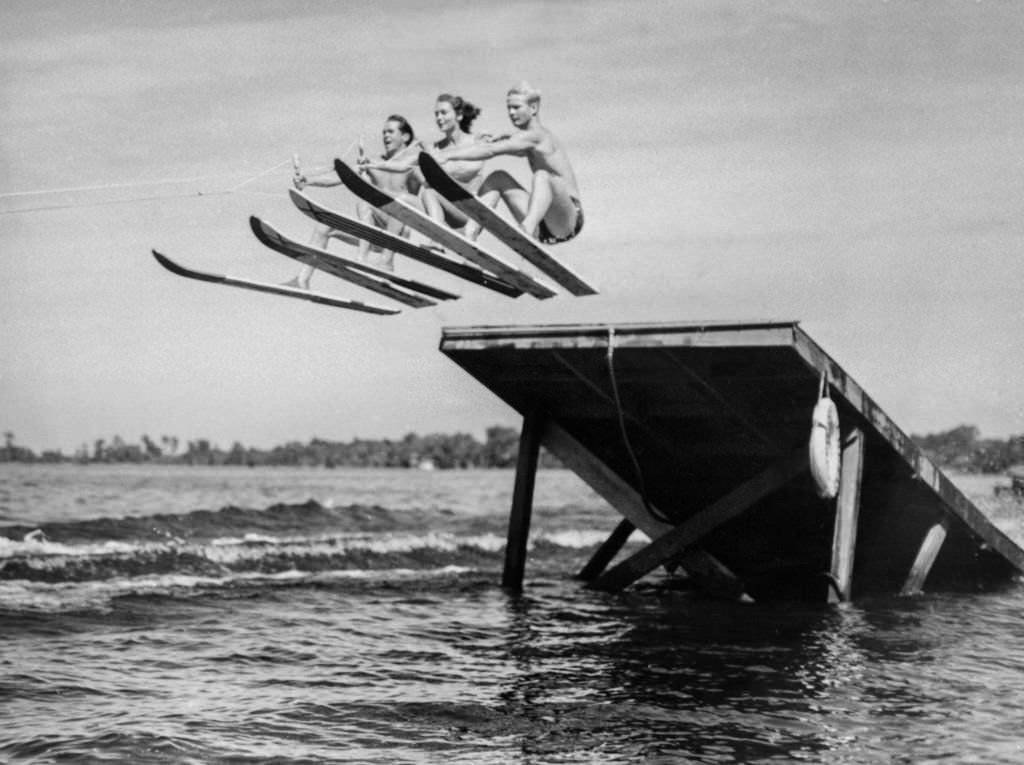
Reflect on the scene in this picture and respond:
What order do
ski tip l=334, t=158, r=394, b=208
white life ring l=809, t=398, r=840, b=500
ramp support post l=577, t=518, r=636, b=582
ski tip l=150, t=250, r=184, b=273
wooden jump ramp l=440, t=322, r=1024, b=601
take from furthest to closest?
ramp support post l=577, t=518, r=636, b=582
ski tip l=150, t=250, r=184, b=273
wooden jump ramp l=440, t=322, r=1024, b=601
white life ring l=809, t=398, r=840, b=500
ski tip l=334, t=158, r=394, b=208

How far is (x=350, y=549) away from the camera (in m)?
20.4

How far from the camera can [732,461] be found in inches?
517

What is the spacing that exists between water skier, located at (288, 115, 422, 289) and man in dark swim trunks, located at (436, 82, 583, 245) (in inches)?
21.6

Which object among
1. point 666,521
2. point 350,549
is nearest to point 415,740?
point 666,521

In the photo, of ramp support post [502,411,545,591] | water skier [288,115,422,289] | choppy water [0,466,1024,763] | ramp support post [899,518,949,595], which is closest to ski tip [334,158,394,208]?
water skier [288,115,422,289]

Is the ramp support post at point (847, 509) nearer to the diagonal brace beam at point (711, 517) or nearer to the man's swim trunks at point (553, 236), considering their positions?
the diagonal brace beam at point (711, 517)

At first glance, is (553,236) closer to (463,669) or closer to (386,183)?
(386,183)

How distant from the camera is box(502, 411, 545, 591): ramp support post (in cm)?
1405

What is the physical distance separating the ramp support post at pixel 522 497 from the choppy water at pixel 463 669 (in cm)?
44

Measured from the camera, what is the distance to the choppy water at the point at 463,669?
25.1 feet

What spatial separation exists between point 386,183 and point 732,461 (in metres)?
4.38

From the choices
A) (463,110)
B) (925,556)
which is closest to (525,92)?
(463,110)

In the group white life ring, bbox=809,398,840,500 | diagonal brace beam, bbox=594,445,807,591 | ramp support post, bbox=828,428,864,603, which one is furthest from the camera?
diagonal brace beam, bbox=594,445,807,591

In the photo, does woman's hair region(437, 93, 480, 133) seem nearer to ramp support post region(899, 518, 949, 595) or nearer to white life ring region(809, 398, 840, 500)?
white life ring region(809, 398, 840, 500)
